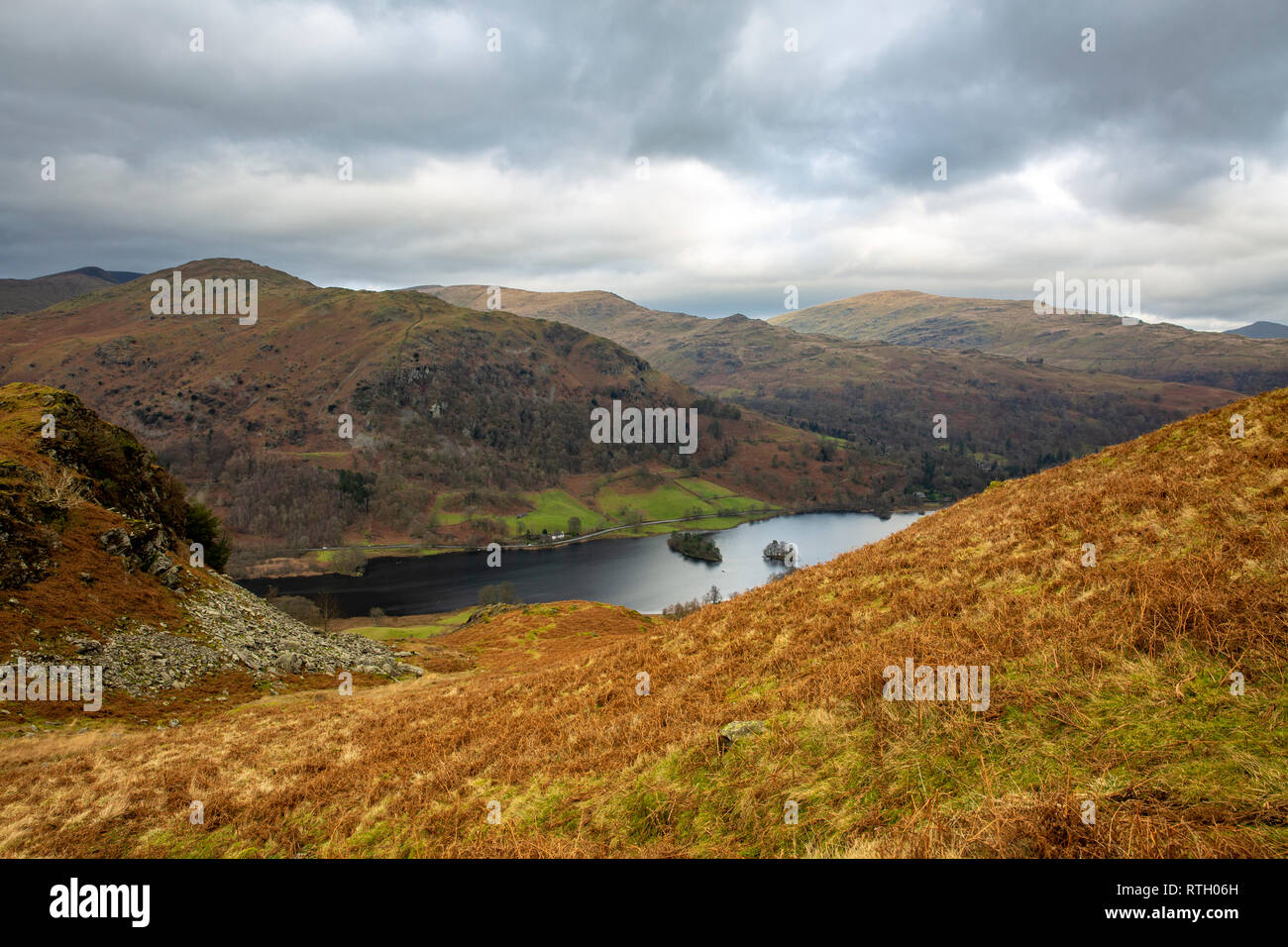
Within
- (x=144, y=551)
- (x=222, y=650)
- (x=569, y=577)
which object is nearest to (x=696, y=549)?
(x=569, y=577)

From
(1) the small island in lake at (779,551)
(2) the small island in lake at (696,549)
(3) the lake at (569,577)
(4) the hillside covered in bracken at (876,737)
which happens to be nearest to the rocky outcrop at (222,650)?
(4) the hillside covered in bracken at (876,737)

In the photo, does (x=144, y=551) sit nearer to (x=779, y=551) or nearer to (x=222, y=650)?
(x=222, y=650)

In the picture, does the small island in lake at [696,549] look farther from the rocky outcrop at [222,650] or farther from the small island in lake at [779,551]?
the rocky outcrop at [222,650]

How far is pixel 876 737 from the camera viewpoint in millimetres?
7480

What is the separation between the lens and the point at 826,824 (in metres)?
6.17

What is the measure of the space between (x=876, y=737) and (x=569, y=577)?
145 m

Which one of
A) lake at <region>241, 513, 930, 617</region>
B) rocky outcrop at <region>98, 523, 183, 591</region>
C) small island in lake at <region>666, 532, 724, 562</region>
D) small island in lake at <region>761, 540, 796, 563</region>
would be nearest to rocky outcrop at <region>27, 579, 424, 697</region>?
rocky outcrop at <region>98, 523, 183, 591</region>

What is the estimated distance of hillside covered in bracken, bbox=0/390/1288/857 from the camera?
18.6 ft

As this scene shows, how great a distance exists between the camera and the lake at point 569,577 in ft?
418

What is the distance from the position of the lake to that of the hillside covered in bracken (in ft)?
349
